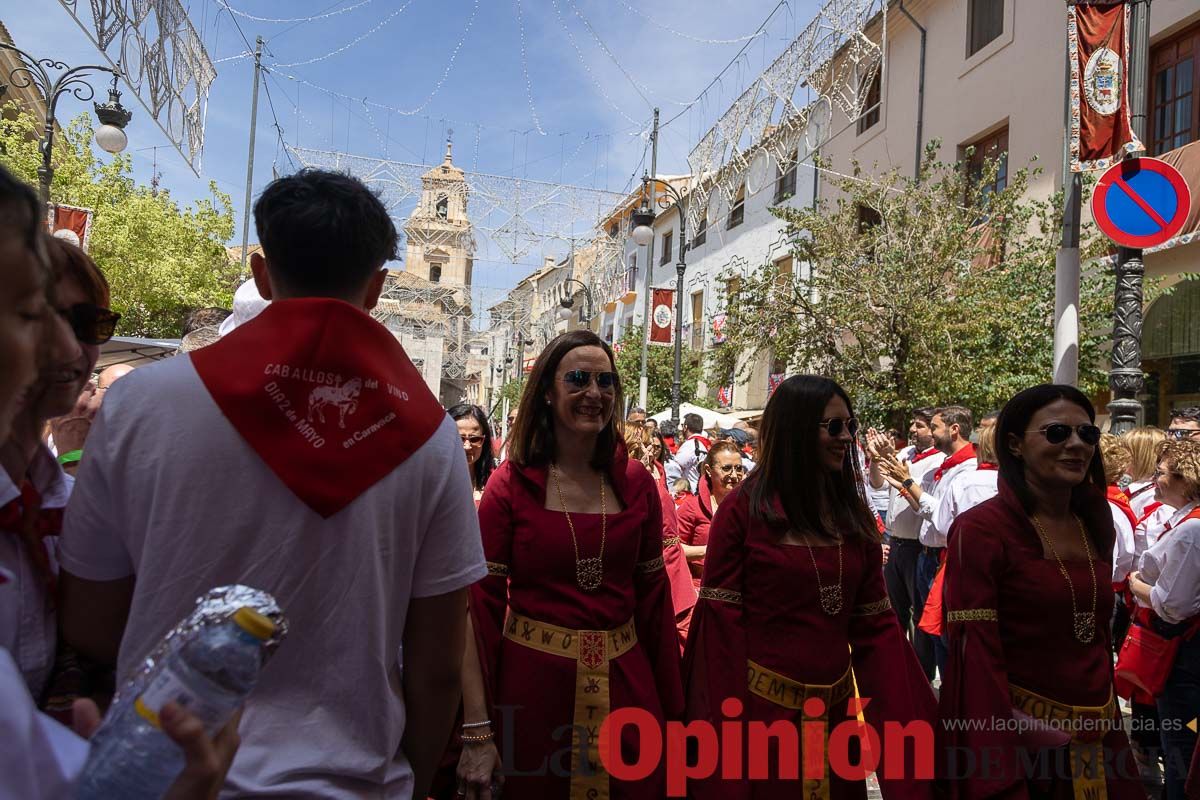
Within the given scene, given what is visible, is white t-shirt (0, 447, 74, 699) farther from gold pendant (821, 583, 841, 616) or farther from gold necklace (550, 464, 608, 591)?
gold pendant (821, 583, 841, 616)

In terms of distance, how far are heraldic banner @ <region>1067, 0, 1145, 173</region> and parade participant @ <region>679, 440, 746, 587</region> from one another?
418cm

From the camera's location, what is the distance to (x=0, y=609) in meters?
1.28

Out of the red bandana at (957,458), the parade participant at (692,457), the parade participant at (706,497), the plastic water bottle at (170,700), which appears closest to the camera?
the plastic water bottle at (170,700)

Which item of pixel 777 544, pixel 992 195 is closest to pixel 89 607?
pixel 777 544

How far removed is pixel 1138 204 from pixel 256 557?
7.56 meters

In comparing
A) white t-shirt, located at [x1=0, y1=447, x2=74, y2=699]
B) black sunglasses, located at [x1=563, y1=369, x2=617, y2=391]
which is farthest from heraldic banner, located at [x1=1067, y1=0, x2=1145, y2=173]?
white t-shirt, located at [x1=0, y1=447, x2=74, y2=699]

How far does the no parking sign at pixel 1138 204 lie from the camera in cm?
696

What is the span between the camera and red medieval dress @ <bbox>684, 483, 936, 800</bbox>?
308cm

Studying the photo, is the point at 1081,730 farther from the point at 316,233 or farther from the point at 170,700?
the point at 170,700

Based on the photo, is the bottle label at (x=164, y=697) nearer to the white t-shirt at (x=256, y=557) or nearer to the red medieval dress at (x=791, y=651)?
the white t-shirt at (x=256, y=557)

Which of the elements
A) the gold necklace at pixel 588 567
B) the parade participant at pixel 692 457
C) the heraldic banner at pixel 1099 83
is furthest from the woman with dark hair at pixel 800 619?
the parade participant at pixel 692 457

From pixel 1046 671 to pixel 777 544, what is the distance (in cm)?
99

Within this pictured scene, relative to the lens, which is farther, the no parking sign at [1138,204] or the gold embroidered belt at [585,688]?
the no parking sign at [1138,204]

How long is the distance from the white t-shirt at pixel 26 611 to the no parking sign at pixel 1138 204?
756 centimetres
